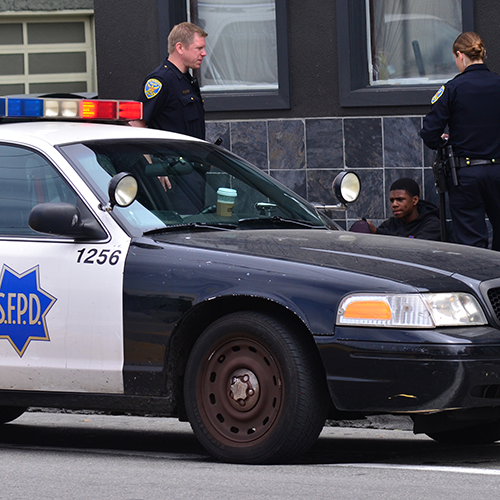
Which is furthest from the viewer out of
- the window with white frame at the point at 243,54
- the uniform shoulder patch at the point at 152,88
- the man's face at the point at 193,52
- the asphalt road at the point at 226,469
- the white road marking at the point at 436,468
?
the window with white frame at the point at 243,54

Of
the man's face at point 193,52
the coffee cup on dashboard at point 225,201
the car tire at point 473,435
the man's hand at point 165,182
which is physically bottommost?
the car tire at point 473,435

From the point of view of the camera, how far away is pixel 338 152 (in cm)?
1143

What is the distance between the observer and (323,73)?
37.7 feet

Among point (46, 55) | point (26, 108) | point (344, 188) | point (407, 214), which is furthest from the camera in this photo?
point (46, 55)

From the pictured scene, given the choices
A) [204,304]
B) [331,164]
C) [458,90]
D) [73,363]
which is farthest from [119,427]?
[331,164]

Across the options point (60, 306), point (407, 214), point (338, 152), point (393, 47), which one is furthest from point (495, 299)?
point (393, 47)

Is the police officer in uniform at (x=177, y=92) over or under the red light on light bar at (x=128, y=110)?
over

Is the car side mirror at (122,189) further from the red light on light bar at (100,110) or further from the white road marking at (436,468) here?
the white road marking at (436,468)

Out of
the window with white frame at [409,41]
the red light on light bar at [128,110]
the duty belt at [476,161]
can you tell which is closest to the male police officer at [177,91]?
the red light on light bar at [128,110]

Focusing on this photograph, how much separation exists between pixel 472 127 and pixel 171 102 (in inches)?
89.1

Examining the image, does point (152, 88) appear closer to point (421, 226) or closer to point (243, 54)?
point (421, 226)

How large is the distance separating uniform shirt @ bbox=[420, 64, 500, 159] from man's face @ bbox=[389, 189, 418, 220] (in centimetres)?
Result: 95

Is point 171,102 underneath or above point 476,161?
above

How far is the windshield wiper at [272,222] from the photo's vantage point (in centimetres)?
622
